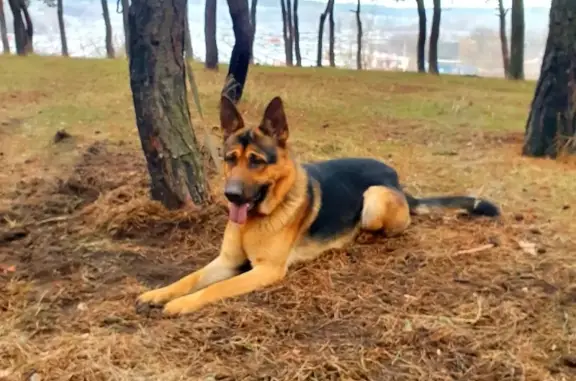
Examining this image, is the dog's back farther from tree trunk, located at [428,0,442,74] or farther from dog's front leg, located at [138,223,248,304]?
tree trunk, located at [428,0,442,74]

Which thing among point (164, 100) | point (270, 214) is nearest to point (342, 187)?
point (270, 214)

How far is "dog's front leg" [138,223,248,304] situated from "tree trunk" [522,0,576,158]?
5.30m

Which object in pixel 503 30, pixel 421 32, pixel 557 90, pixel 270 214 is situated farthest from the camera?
pixel 503 30

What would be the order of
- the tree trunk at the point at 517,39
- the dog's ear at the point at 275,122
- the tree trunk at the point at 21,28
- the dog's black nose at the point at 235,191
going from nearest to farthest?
1. the dog's black nose at the point at 235,191
2. the dog's ear at the point at 275,122
3. the tree trunk at the point at 517,39
4. the tree trunk at the point at 21,28

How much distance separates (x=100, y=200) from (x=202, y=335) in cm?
283

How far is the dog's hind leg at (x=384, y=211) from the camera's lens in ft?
17.5

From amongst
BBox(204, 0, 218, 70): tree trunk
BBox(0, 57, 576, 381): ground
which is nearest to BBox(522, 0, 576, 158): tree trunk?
BBox(0, 57, 576, 381): ground

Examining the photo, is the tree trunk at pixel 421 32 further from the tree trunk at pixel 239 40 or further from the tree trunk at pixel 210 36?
the tree trunk at pixel 239 40

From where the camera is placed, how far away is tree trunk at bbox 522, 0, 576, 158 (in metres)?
8.40

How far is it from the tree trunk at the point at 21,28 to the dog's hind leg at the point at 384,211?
76.6ft

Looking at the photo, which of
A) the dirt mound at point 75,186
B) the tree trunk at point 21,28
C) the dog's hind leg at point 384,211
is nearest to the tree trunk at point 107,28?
the tree trunk at point 21,28

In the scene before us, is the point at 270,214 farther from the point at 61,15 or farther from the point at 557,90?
the point at 61,15

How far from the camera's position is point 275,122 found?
4598 mm

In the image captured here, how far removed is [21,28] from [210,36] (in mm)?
9272
